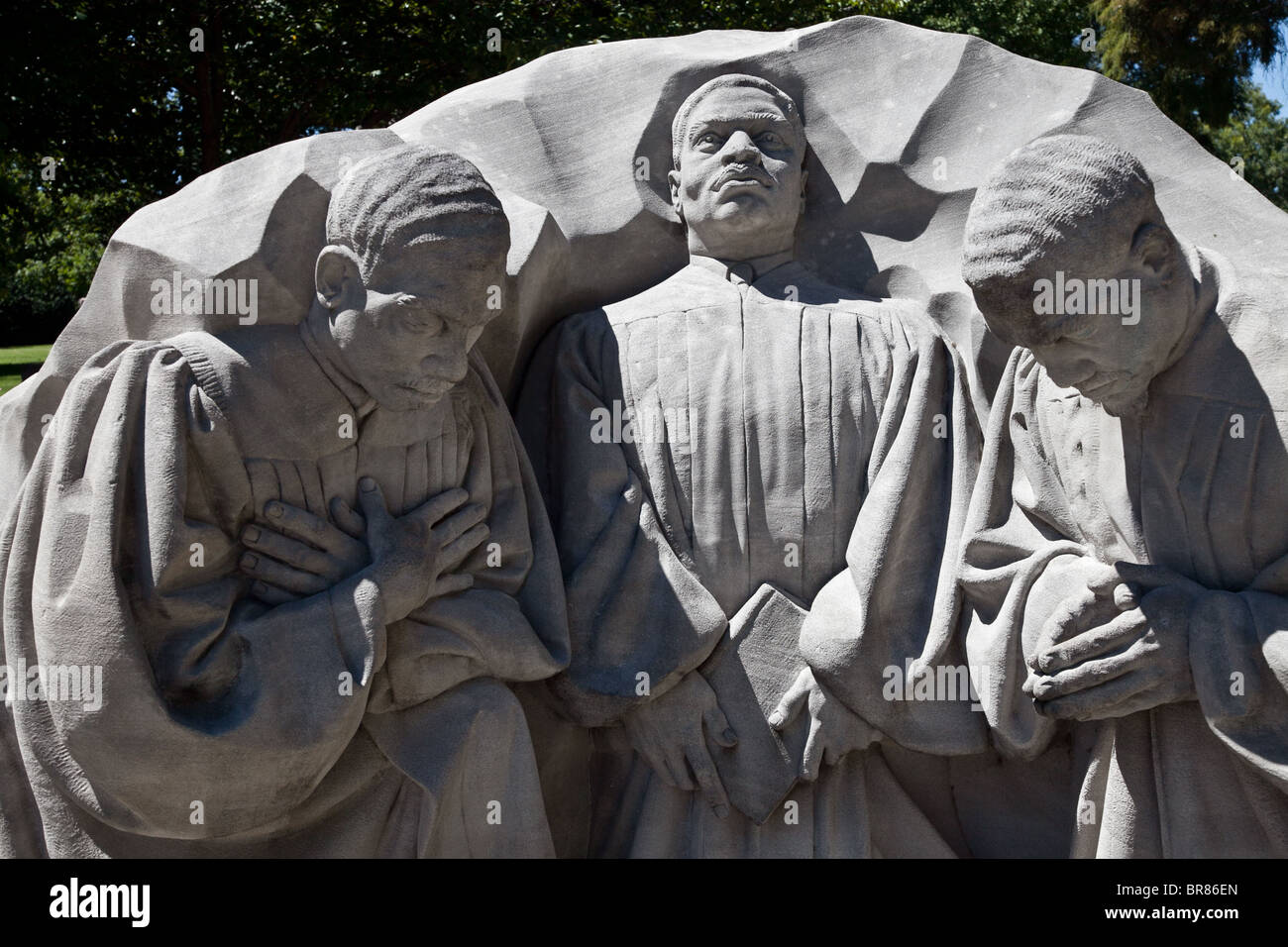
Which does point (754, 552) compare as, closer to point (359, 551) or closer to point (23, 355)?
point (359, 551)

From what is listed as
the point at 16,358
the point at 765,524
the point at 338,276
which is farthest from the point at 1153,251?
the point at 16,358

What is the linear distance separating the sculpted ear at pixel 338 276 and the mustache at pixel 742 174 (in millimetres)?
1334

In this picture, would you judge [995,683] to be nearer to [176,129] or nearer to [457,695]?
[457,695]

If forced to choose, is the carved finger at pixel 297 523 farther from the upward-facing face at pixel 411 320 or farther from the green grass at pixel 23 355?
the green grass at pixel 23 355

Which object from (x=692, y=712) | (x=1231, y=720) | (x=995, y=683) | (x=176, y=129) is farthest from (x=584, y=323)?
(x=176, y=129)

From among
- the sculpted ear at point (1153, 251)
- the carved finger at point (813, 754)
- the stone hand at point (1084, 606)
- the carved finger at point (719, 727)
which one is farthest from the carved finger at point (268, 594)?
the sculpted ear at point (1153, 251)

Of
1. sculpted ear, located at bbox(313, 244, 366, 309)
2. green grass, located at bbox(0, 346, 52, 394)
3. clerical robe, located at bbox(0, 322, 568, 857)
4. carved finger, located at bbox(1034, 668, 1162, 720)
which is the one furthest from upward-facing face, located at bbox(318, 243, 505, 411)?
green grass, located at bbox(0, 346, 52, 394)

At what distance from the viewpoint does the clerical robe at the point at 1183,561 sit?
464cm

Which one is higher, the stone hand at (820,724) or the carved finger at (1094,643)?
the carved finger at (1094,643)

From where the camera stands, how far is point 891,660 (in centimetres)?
513

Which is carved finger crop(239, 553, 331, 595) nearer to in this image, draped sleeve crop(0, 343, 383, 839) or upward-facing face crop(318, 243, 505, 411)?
draped sleeve crop(0, 343, 383, 839)

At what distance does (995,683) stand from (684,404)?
1.27 m

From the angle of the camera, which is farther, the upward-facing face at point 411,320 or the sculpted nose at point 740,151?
the sculpted nose at point 740,151

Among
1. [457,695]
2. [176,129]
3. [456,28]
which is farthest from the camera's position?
[176,129]
